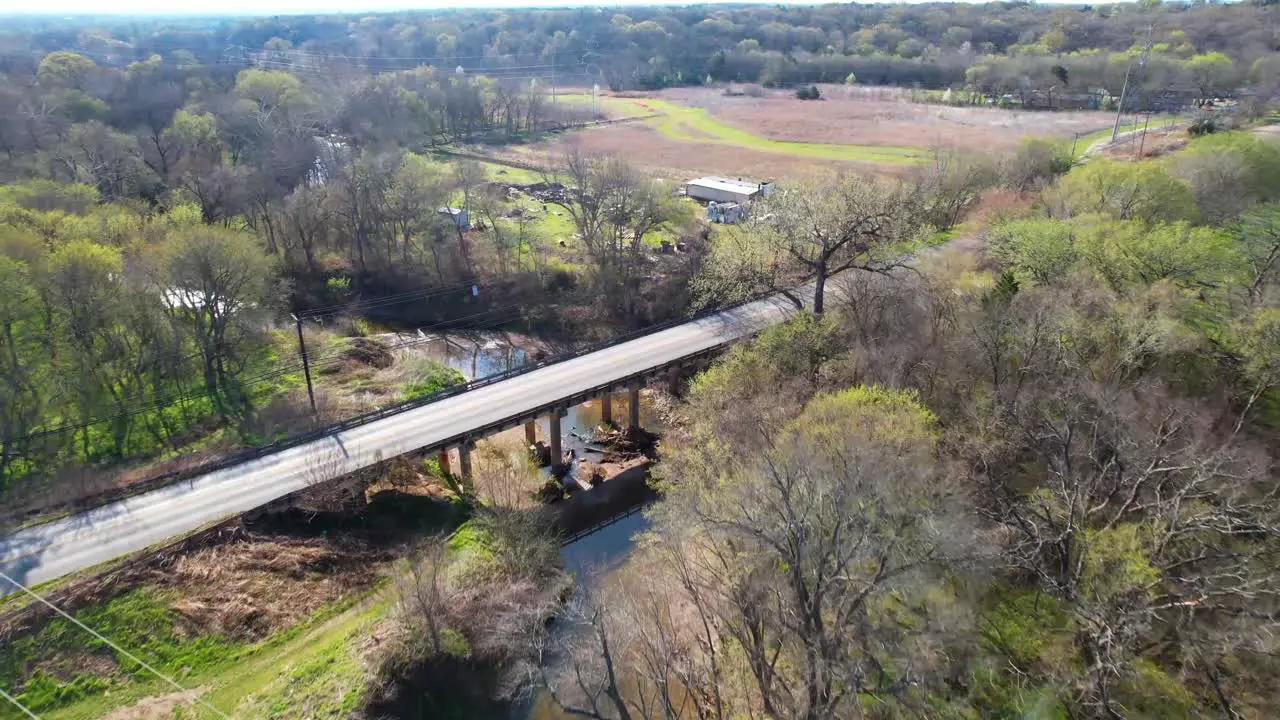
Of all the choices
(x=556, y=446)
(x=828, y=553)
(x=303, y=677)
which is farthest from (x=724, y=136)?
(x=303, y=677)

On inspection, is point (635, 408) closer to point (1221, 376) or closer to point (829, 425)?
point (829, 425)

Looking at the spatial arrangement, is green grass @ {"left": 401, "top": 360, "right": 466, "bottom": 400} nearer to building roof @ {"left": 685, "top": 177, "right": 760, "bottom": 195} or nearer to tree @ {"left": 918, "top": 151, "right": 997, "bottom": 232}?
tree @ {"left": 918, "top": 151, "right": 997, "bottom": 232}

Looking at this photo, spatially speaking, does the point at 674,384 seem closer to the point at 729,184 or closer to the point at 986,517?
the point at 986,517

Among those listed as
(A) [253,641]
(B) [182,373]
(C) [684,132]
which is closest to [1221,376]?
(A) [253,641]

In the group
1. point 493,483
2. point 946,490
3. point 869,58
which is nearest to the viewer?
point 946,490

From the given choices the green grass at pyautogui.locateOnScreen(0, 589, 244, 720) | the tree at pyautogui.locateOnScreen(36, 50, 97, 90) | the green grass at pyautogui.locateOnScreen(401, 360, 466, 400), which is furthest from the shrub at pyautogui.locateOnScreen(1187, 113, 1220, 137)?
the tree at pyautogui.locateOnScreen(36, 50, 97, 90)

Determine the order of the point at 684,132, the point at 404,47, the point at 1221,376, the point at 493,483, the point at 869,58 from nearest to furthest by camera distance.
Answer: the point at 1221,376 < the point at 493,483 < the point at 684,132 < the point at 869,58 < the point at 404,47
